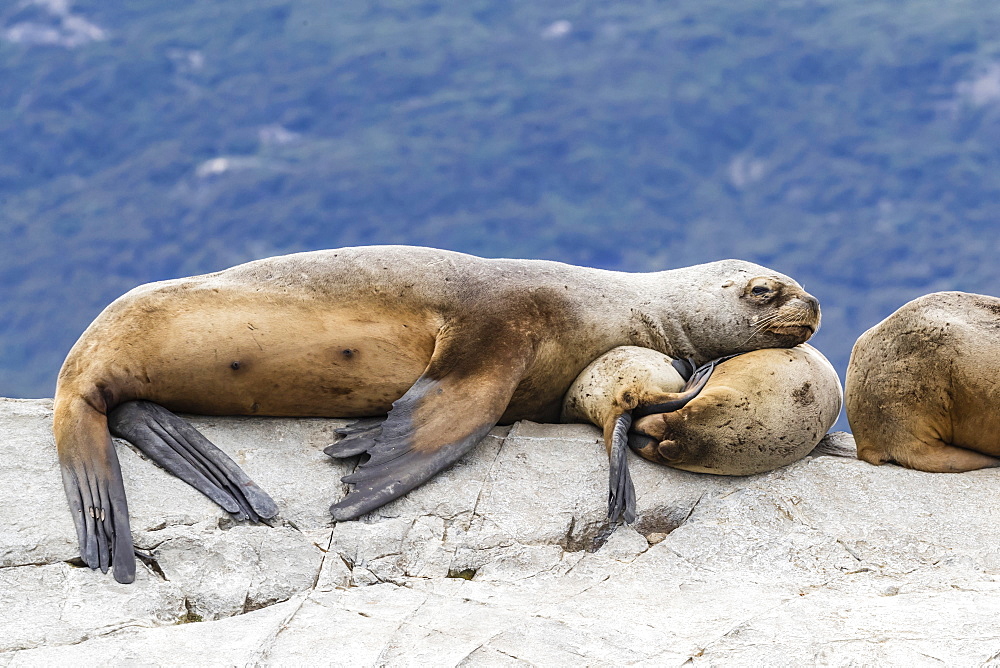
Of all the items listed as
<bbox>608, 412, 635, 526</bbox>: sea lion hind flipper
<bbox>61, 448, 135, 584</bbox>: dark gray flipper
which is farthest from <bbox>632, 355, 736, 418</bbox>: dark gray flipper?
<bbox>61, 448, 135, 584</bbox>: dark gray flipper

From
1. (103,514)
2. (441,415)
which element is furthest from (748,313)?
(103,514)

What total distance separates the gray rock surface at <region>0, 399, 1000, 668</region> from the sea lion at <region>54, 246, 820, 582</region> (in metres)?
0.14

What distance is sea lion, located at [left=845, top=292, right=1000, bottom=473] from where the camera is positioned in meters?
5.38

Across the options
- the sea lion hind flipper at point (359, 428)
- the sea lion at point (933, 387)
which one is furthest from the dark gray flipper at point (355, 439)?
the sea lion at point (933, 387)

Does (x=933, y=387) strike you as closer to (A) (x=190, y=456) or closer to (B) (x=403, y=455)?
(B) (x=403, y=455)

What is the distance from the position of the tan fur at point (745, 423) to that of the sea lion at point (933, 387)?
291 mm

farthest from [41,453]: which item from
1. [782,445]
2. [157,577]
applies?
[782,445]

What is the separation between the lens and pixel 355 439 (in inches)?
207

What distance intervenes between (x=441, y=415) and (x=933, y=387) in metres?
2.47

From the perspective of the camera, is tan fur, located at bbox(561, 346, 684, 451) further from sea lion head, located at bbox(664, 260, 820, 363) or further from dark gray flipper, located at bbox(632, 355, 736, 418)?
sea lion head, located at bbox(664, 260, 820, 363)

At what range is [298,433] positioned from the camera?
5453 millimetres

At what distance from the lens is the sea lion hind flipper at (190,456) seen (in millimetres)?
4781

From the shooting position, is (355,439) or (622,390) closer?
(355,439)

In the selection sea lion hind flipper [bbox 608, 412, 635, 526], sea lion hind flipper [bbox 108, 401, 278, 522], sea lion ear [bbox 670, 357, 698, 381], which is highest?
sea lion hind flipper [bbox 108, 401, 278, 522]
